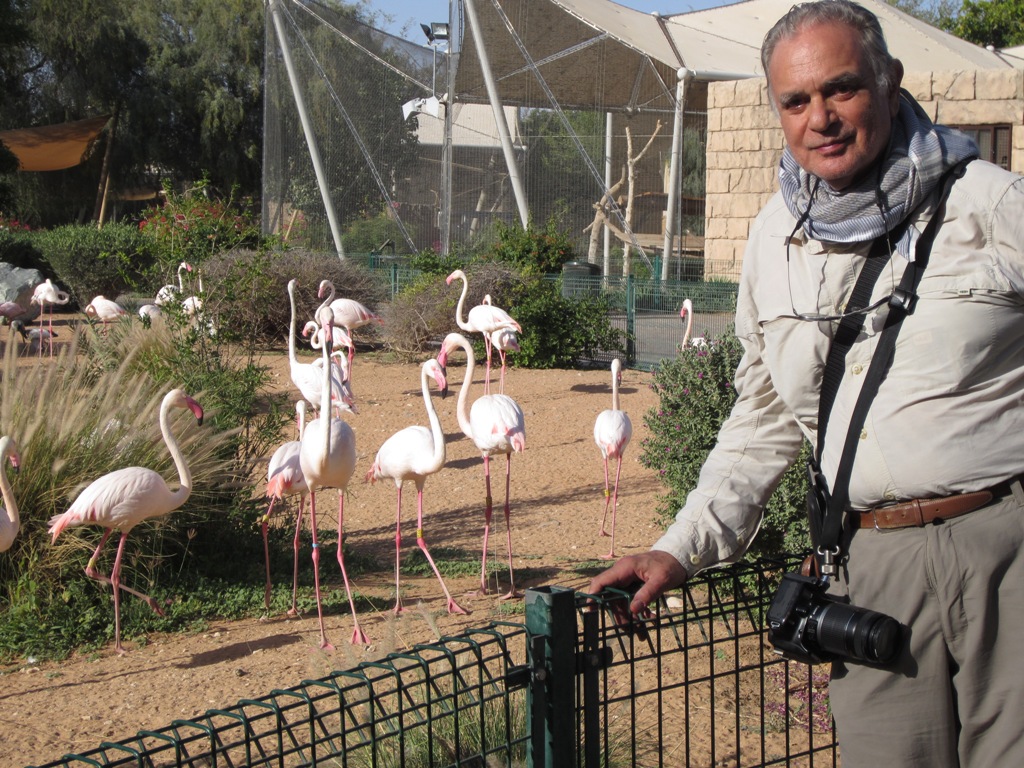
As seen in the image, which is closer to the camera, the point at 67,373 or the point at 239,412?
the point at 67,373

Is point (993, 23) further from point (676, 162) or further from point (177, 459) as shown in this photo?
point (177, 459)

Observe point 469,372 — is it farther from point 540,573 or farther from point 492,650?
point 492,650

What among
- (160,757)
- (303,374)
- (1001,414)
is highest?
(1001,414)

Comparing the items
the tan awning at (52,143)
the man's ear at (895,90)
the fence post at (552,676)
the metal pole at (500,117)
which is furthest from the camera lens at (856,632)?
the tan awning at (52,143)

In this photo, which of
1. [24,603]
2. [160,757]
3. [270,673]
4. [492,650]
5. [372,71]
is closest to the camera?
[160,757]

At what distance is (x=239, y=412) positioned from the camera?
733 centimetres

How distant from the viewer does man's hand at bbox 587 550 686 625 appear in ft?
6.67

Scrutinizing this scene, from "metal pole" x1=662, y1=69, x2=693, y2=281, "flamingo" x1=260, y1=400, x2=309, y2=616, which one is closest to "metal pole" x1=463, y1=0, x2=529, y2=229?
"metal pole" x1=662, y1=69, x2=693, y2=281

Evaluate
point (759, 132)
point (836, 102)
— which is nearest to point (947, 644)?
point (836, 102)

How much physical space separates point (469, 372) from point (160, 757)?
442cm

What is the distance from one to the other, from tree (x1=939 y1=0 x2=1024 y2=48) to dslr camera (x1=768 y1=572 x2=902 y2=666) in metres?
34.4

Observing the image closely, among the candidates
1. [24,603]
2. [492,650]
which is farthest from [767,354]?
[24,603]

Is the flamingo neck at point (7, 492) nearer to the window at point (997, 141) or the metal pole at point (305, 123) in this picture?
the window at point (997, 141)

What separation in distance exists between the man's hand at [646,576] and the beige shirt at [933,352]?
0.10 feet
